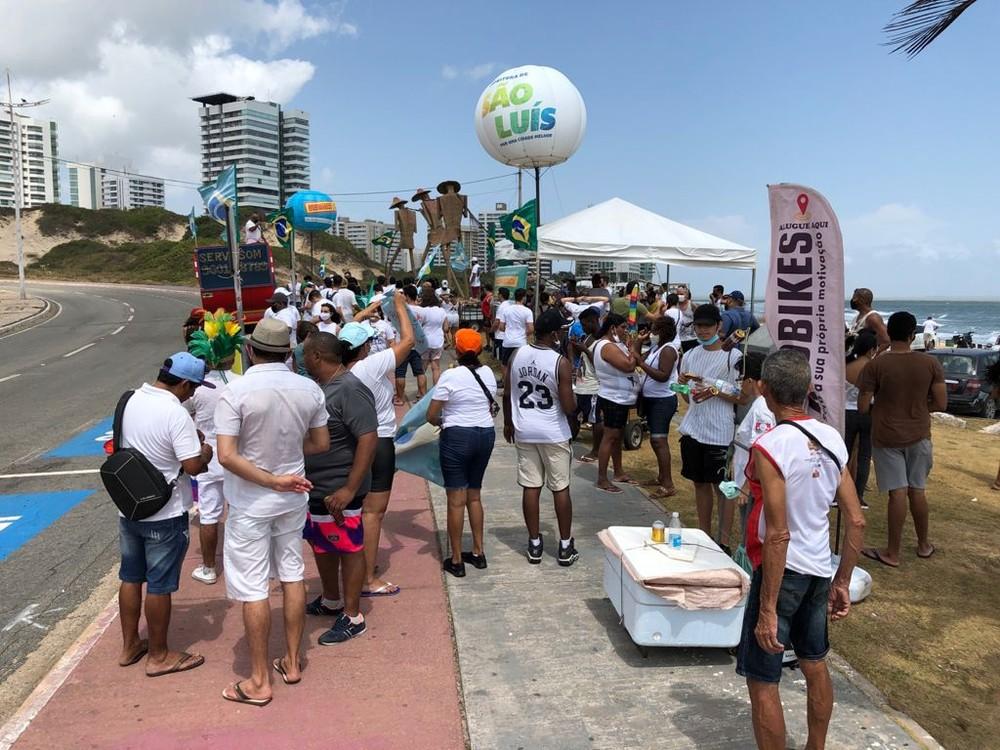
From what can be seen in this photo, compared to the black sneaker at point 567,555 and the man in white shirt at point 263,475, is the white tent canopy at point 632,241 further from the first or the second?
the man in white shirt at point 263,475

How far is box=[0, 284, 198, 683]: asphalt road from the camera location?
450cm

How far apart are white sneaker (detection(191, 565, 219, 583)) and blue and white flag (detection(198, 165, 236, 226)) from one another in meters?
5.14

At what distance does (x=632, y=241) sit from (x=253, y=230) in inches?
439

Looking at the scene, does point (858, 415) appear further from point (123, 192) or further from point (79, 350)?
point (123, 192)

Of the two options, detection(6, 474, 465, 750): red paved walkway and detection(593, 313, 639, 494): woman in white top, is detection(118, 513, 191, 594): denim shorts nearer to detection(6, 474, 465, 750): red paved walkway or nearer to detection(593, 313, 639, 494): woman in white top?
detection(6, 474, 465, 750): red paved walkway

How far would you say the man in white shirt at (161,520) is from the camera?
133 inches

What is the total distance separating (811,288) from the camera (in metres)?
3.87

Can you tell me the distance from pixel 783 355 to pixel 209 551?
3967 mm

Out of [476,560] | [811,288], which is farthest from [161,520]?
[811,288]

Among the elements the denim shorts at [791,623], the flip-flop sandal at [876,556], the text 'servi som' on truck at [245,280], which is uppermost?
the text 'servi som' on truck at [245,280]

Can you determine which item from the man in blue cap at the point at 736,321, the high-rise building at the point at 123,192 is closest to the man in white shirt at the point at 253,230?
the man in blue cap at the point at 736,321

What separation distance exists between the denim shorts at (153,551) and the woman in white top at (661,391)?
4.19 m

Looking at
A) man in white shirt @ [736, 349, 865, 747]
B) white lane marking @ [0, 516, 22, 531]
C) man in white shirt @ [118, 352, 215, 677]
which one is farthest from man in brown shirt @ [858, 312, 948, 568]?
white lane marking @ [0, 516, 22, 531]

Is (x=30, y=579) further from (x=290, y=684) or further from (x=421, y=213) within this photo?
(x=421, y=213)
